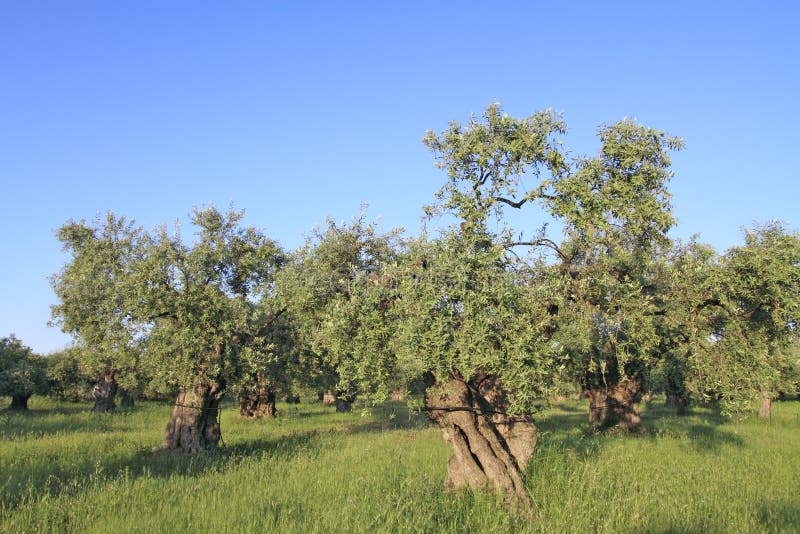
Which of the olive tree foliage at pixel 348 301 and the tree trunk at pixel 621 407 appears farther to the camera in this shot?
the tree trunk at pixel 621 407

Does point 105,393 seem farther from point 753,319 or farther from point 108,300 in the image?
point 753,319

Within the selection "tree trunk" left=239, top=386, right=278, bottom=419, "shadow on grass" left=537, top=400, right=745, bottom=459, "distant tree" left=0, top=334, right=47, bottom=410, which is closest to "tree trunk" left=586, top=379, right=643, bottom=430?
"shadow on grass" left=537, top=400, right=745, bottom=459

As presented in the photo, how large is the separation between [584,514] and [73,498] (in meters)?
12.0

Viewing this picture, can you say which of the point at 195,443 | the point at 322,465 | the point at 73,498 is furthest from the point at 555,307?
the point at 195,443

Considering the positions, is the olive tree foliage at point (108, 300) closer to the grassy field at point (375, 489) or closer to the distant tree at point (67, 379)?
the grassy field at point (375, 489)

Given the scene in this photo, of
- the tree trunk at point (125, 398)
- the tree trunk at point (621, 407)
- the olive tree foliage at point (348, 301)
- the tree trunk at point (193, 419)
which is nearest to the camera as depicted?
the olive tree foliage at point (348, 301)

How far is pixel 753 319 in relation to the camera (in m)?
17.6

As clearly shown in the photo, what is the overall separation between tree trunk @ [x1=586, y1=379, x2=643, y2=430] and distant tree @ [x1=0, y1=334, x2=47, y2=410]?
152 feet

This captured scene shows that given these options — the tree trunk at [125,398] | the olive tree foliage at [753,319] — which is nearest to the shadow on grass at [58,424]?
the tree trunk at [125,398]

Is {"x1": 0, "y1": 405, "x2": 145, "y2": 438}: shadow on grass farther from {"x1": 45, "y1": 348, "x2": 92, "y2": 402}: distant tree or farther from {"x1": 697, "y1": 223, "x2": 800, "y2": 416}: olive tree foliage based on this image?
{"x1": 697, "y1": 223, "x2": 800, "y2": 416}: olive tree foliage

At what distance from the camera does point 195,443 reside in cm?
2269

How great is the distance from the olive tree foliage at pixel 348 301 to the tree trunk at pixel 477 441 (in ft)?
6.36

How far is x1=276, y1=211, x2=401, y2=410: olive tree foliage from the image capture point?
13195mm

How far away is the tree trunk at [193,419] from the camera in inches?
894
